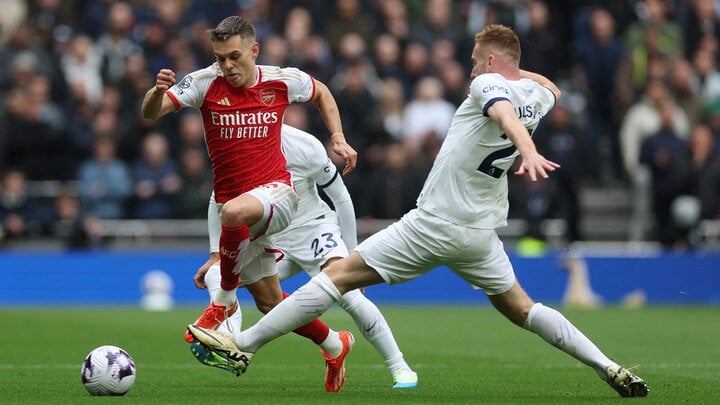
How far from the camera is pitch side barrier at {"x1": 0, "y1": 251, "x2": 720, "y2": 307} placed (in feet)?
69.5

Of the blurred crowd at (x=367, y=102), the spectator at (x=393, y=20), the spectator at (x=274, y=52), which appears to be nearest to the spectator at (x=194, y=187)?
the blurred crowd at (x=367, y=102)

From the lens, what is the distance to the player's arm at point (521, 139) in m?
8.02

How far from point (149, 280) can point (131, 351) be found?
7.98 meters

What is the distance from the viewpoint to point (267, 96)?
9.95m

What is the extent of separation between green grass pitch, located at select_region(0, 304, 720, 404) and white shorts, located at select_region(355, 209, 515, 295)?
0.80 metres

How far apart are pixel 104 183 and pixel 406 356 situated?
9301 millimetres

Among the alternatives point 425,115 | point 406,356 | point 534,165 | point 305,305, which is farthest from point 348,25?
point 534,165

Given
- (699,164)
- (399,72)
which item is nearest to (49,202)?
(399,72)

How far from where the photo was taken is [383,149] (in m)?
21.2

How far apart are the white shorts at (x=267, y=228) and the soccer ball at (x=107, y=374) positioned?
1.15 m

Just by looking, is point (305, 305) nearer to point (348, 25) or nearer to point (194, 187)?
point (194, 187)

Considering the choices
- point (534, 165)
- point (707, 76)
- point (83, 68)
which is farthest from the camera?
point (707, 76)

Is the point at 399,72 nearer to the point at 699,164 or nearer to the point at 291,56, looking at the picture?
the point at 291,56

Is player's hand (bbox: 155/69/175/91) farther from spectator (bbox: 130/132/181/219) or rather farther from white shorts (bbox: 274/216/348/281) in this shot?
spectator (bbox: 130/132/181/219)
